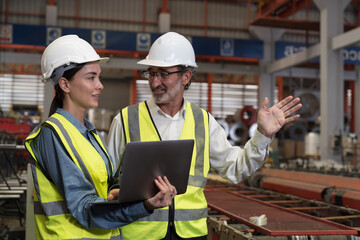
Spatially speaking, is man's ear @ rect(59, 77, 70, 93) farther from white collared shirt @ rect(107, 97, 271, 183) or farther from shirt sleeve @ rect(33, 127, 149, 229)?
white collared shirt @ rect(107, 97, 271, 183)

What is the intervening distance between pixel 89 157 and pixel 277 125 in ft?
3.15

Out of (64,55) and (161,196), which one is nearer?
(161,196)

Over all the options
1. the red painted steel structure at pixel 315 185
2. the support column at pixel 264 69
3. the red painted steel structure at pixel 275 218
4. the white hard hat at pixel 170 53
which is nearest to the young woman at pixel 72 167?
the white hard hat at pixel 170 53

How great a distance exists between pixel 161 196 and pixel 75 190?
321mm

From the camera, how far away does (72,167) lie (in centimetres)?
165

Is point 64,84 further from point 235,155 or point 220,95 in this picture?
point 220,95

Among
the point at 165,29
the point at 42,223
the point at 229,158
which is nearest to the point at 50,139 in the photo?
→ the point at 42,223

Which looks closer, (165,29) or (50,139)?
(50,139)

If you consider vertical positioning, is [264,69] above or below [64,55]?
above

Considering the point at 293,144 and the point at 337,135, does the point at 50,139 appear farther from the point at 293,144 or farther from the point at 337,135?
the point at 293,144

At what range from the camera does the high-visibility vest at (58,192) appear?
5.52 ft

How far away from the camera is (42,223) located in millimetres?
1742

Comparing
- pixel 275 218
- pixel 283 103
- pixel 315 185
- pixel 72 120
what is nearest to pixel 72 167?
pixel 72 120

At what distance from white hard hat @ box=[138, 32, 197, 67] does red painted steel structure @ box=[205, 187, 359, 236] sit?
4.23 ft
